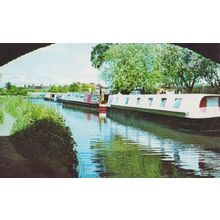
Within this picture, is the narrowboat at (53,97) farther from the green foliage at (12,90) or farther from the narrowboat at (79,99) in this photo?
the green foliage at (12,90)

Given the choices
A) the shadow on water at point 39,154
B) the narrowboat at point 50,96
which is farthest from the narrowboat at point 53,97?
the shadow on water at point 39,154

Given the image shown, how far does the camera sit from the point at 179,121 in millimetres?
4852

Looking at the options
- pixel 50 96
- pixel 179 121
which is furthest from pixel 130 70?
pixel 50 96

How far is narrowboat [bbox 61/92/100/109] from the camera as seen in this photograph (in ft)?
15.5

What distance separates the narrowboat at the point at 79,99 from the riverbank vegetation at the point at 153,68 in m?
0.22

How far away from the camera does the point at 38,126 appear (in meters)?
4.57

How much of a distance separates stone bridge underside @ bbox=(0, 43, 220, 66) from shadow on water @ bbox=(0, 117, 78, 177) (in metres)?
0.69

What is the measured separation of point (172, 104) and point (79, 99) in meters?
0.90

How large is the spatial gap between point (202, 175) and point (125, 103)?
101 cm

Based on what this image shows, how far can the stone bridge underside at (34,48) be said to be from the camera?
443 centimetres

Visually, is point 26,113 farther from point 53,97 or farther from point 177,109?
point 177,109

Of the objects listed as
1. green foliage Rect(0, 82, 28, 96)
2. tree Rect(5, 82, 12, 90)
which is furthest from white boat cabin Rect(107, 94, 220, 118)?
tree Rect(5, 82, 12, 90)

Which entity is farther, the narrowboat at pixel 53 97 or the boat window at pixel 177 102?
the boat window at pixel 177 102

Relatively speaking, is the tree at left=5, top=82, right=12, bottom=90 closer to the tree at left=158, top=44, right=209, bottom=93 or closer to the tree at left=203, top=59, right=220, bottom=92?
the tree at left=158, top=44, right=209, bottom=93
